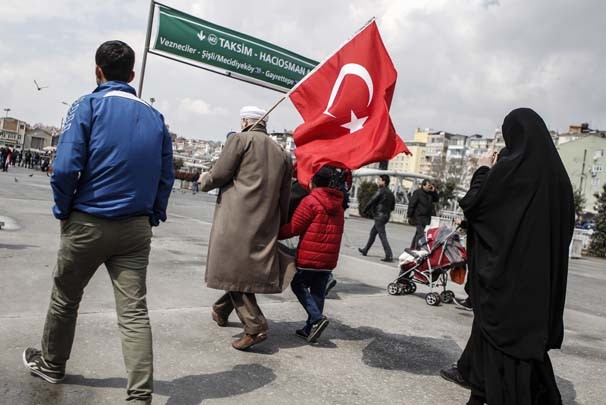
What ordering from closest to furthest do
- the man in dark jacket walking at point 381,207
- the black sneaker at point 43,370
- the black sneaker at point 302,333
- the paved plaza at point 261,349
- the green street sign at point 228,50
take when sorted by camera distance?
1. the black sneaker at point 43,370
2. the paved plaza at point 261,349
3. the black sneaker at point 302,333
4. the green street sign at point 228,50
5. the man in dark jacket walking at point 381,207

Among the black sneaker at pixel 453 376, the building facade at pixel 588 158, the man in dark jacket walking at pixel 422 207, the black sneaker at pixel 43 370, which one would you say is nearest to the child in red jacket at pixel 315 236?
the black sneaker at pixel 453 376

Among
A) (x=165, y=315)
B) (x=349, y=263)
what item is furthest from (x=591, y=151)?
(x=165, y=315)

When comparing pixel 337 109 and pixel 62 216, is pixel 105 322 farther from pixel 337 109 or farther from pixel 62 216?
pixel 337 109

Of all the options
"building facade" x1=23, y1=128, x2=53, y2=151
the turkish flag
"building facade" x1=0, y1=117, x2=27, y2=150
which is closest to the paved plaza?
the turkish flag

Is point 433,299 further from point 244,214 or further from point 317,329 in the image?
point 244,214

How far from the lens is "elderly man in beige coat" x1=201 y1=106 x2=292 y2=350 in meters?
4.42

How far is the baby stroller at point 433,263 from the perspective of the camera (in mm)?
7348

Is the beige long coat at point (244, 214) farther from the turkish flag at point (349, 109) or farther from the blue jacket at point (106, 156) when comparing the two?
the blue jacket at point (106, 156)

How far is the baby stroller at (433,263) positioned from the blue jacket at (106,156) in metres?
4.98

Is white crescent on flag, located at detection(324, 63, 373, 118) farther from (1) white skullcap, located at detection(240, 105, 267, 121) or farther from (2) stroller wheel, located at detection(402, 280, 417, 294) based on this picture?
(2) stroller wheel, located at detection(402, 280, 417, 294)

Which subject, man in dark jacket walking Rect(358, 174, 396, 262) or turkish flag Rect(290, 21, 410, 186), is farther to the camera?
man in dark jacket walking Rect(358, 174, 396, 262)

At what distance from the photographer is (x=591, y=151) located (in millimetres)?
87812

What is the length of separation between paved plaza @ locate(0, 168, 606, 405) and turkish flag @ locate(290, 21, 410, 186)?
4.77 ft

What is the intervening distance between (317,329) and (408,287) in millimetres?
3226
